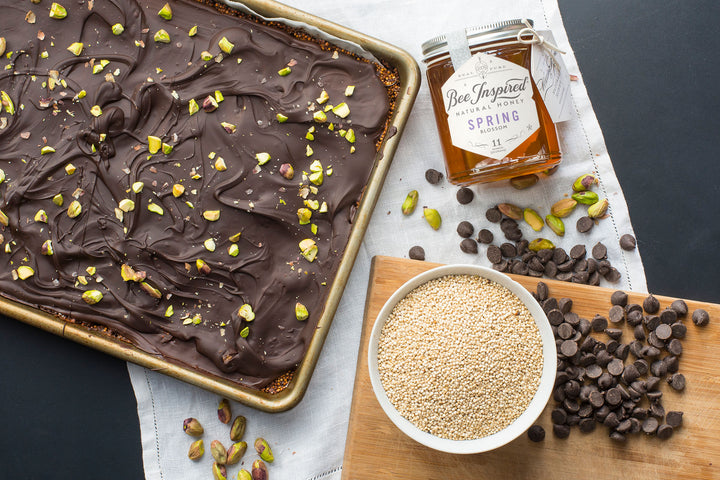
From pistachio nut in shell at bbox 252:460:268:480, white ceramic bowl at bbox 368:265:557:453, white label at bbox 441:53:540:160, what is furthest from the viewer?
pistachio nut in shell at bbox 252:460:268:480

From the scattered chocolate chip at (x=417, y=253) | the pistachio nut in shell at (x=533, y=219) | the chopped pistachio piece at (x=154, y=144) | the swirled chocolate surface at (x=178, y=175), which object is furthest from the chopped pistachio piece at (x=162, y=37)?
the pistachio nut in shell at (x=533, y=219)

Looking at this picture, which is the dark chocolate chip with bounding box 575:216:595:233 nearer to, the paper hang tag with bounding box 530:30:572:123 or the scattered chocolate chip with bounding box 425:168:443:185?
the paper hang tag with bounding box 530:30:572:123

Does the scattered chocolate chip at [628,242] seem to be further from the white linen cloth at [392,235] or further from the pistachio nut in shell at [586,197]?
the pistachio nut in shell at [586,197]

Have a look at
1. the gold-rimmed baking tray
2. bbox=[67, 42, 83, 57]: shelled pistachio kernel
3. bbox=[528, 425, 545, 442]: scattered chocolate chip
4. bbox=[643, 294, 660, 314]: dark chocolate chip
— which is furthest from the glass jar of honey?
bbox=[67, 42, 83, 57]: shelled pistachio kernel

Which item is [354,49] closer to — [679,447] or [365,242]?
[365,242]

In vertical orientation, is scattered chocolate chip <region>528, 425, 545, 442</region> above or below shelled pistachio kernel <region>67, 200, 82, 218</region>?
below

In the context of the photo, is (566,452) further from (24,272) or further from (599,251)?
(24,272)

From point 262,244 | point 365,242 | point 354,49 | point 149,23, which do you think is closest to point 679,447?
point 365,242
